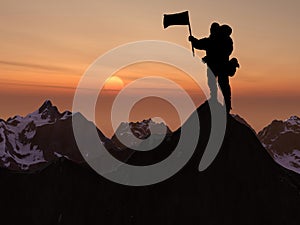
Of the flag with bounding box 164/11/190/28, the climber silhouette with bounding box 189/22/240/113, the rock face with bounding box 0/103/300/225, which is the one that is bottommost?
the rock face with bounding box 0/103/300/225

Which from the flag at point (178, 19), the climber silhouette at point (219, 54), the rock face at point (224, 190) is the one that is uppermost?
the flag at point (178, 19)

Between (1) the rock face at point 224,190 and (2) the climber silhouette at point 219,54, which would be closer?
(2) the climber silhouette at point 219,54

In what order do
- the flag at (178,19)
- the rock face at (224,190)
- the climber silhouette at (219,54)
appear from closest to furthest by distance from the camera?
the flag at (178,19) → the climber silhouette at (219,54) → the rock face at (224,190)

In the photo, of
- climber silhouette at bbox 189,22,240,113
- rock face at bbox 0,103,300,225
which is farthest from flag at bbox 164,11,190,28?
rock face at bbox 0,103,300,225

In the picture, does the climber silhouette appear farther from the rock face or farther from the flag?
the rock face

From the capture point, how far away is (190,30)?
34.5m

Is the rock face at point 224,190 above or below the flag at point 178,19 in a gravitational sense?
below

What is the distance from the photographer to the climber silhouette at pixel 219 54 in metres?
34.6

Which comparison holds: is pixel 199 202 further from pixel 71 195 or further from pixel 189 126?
pixel 71 195

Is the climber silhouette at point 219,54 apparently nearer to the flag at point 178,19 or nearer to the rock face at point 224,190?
the flag at point 178,19

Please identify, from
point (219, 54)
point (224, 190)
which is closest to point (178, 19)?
point (219, 54)

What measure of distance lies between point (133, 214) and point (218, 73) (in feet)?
56.6

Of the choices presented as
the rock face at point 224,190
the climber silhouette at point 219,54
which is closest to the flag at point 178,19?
the climber silhouette at point 219,54

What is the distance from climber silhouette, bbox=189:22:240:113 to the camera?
3459cm
